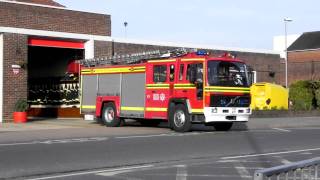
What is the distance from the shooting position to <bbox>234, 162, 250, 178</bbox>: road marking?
35.4 feet

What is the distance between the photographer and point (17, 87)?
27750 mm

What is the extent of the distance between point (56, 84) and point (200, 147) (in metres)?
20.9

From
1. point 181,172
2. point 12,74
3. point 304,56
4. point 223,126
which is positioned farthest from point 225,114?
point 304,56

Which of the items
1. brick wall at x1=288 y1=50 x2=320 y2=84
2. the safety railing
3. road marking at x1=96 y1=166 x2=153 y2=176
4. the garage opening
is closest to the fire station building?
the garage opening

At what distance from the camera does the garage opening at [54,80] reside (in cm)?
3288

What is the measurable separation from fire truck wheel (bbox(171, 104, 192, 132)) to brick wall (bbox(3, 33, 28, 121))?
30.1ft

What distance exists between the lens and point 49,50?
115 ft

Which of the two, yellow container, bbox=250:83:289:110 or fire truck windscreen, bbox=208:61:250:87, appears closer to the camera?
fire truck windscreen, bbox=208:61:250:87

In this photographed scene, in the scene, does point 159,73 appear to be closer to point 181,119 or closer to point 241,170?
point 181,119

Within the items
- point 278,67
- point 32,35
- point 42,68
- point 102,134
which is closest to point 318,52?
point 278,67

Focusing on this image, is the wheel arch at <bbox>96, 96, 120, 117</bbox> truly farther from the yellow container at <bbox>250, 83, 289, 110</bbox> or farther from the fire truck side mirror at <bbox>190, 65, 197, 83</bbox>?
the yellow container at <bbox>250, 83, 289, 110</bbox>

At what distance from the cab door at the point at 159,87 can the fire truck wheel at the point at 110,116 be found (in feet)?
6.17

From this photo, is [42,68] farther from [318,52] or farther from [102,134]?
[318,52]

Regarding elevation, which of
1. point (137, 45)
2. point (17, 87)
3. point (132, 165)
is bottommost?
point (132, 165)
